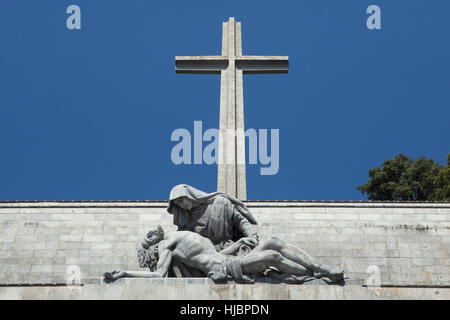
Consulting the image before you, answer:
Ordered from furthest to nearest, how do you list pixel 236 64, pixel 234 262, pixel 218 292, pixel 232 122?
pixel 236 64 → pixel 232 122 → pixel 234 262 → pixel 218 292

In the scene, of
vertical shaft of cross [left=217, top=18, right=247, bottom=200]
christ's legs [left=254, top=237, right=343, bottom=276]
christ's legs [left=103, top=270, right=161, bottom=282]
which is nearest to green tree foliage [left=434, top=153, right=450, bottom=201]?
vertical shaft of cross [left=217, top=18, right=247, bottom=200]

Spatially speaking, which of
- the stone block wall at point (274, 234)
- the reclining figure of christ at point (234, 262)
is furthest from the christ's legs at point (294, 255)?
the stone block wall at point (274, 234)

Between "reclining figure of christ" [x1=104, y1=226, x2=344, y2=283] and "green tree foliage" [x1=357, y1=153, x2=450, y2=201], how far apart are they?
18086 millimetres

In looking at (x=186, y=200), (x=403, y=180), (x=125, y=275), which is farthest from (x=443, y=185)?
(x=125, y=275)

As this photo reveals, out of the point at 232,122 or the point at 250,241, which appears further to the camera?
the point at 232,122

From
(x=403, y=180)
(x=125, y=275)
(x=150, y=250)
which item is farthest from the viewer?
(x=403, y=180)

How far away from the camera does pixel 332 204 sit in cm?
1664

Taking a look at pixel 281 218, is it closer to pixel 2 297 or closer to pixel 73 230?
pixel 73 230

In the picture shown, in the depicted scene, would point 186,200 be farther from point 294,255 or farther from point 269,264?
point 294,255

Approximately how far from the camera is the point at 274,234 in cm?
1575

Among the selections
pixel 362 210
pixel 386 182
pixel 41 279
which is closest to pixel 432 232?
pixel 362 210

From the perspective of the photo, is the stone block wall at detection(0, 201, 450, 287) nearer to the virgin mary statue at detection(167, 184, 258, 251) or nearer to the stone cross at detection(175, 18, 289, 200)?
the virgin mary statue at detection(167, 184, 258, 251)

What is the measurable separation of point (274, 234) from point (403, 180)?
1533 centimetres

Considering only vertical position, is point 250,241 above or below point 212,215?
below
